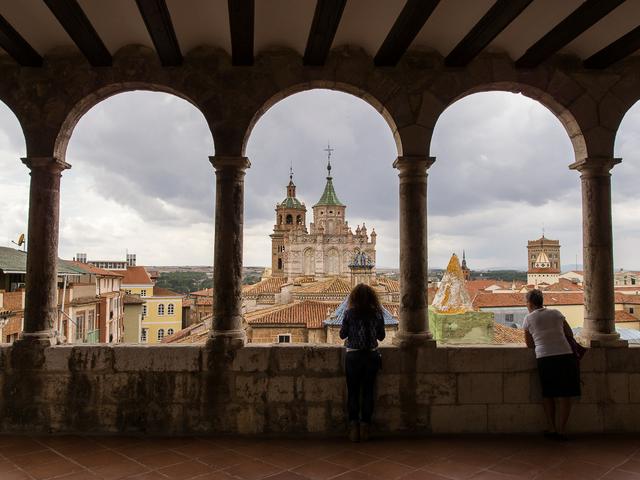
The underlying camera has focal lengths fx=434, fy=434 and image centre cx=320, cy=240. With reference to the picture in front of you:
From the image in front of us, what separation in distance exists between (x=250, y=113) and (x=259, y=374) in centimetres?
224

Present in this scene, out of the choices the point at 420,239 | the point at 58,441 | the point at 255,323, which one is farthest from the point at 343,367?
the point at 255,323

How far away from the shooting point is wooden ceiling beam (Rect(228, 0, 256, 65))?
297cm

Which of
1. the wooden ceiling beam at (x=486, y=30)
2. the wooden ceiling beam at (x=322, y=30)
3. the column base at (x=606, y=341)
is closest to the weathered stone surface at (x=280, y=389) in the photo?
the column base at (x=606, y=341)

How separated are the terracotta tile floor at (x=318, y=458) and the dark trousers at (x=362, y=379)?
0.80 feet

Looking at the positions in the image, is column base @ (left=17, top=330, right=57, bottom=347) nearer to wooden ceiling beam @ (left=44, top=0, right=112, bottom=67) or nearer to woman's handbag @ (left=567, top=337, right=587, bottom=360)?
wooden ceiling beam @ (left=44, top=0, right=112, bottom=67)

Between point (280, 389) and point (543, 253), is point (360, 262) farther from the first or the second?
point (280, 389)

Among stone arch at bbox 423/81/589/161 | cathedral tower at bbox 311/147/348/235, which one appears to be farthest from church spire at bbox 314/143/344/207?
stone arch at bbox 423/81/589/161

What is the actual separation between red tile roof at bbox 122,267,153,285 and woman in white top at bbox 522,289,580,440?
40.9 meters

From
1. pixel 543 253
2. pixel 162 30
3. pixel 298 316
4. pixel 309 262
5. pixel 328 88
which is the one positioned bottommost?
pixel 298 316

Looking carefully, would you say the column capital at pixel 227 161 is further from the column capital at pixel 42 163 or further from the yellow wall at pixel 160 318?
the yellow wall at pixel 160 318

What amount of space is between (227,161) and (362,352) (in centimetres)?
197

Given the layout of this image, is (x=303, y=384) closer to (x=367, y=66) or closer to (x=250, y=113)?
(x=250, y=113)

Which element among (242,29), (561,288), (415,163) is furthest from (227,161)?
(561,288)

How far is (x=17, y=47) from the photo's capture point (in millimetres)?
3557
